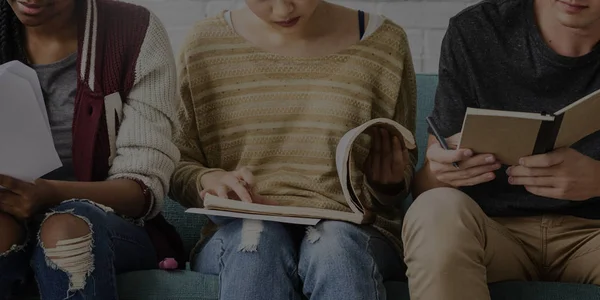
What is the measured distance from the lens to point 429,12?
240cm

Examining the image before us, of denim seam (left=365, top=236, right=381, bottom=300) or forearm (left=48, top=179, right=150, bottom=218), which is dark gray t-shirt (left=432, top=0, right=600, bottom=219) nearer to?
denim seam (left=365, top=236, right=381, bottom=300)

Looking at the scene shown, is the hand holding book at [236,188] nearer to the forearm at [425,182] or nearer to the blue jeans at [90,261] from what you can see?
the blue jeans at [90,261]

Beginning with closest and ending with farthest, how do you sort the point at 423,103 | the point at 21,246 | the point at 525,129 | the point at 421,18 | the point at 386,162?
1. the point at 525,129
2. the point at 21,246
3. the point at 386,162
4. the point at 423,103
5. the point at 421,18

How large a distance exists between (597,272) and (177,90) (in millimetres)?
Result: 777

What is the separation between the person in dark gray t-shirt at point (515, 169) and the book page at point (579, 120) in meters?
0.03

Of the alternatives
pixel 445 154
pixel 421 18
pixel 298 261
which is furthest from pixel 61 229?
pixel 421 18

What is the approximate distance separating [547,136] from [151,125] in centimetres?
66

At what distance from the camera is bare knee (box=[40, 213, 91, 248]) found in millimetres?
1472

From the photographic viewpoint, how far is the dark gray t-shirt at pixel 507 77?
1675 millimetres

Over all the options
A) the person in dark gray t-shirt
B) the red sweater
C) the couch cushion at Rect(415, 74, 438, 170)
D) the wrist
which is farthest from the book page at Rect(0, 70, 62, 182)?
the couch cushion at Rect(415, 74, 438, 170)

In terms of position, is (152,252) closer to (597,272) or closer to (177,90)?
(177,90)

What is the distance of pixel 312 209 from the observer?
1.55 meters

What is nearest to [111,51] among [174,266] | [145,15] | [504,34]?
[145,15]

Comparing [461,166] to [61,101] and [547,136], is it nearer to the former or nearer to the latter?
[547,136]
